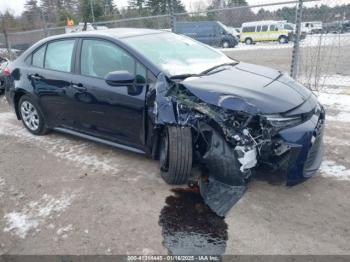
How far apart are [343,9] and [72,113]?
18.1 feet

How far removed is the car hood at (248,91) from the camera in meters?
3.06

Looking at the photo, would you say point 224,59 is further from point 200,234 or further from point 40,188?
point 40,188

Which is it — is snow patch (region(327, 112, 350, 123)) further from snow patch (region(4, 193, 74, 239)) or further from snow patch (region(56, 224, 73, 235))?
snow patch (region(56, 224, 73, 235))

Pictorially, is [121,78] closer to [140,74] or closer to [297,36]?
[140,74]

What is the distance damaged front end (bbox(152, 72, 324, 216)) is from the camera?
304cm

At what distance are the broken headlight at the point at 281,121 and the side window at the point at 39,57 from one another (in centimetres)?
353

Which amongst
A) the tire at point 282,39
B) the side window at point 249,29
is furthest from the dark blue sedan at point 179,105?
the side window at point 249,29

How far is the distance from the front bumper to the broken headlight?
0.05 metres

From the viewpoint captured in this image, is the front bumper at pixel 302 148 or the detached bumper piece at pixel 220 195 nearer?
the front bumper at pixel 302 148

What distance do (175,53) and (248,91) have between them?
1236 millimetres

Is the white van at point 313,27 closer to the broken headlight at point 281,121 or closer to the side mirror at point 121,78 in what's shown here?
the broken headlight at point 281,121

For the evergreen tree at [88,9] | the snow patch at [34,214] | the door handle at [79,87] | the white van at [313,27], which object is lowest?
the snow patch at [34,214]

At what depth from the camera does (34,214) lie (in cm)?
322

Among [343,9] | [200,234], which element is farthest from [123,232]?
[343,9]
